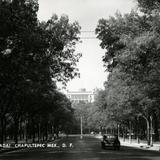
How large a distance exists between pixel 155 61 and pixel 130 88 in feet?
57.9

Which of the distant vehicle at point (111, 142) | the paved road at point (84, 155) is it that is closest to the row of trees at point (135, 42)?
the paved road at point (84, 155)

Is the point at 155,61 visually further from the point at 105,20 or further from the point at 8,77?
the point at 8,77

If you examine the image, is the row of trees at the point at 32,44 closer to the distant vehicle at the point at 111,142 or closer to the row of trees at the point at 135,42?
the row of trees at the point at 135,42

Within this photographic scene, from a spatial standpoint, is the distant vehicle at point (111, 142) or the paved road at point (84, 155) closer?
the paved road at point (84, 155)

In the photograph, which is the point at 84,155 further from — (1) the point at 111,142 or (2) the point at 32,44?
(1) the point at 111,142

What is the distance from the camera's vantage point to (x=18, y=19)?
27.2 m

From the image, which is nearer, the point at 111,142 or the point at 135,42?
the point at 135,42

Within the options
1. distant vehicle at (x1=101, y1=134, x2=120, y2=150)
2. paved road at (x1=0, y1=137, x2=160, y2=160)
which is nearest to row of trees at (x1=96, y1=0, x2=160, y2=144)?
paved road at (x1=0, y1=137, x2=160, y2=160)

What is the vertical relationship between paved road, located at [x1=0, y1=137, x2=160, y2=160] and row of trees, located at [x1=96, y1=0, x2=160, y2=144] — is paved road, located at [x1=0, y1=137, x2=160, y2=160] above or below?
below

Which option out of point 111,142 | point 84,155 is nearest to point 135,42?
point 84,155

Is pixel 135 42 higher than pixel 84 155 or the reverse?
higher

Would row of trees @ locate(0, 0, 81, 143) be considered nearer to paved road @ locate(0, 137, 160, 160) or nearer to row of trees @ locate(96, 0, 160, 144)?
row of trees @ locate(96, 0, 160, 144)

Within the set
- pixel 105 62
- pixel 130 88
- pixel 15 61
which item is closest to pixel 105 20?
pixel 105 62

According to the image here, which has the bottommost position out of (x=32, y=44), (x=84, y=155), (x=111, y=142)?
(x=84, y=155)
